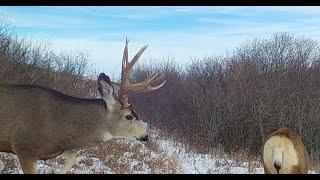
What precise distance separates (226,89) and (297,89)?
→ 1342 millimetres

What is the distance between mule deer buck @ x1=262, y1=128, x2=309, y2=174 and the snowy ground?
0.31 meters

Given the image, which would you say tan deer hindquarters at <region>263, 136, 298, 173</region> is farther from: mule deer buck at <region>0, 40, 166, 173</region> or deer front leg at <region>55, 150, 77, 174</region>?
deer front leg at <region>55, 150, 77, 174</region>

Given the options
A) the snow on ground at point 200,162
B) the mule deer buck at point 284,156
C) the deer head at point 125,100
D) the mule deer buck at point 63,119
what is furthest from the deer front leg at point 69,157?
the mule deer buck at point 284,156

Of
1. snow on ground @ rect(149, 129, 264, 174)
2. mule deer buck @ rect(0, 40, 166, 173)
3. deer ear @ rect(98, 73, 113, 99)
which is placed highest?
deer ear @ rect(98, 73, 113, 99)

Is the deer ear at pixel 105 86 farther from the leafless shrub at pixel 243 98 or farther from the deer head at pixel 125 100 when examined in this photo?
the leafless shrub at pixel 243 98

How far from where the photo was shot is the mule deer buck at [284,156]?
5523 millimetres

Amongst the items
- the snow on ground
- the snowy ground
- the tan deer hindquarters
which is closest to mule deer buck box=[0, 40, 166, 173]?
the snowy ground

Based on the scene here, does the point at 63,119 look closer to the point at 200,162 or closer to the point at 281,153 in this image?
the point at 200,162

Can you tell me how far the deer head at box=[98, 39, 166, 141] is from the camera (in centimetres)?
586

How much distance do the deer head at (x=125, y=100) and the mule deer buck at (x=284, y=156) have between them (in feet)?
4.58

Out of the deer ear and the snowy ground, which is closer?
the deer ear

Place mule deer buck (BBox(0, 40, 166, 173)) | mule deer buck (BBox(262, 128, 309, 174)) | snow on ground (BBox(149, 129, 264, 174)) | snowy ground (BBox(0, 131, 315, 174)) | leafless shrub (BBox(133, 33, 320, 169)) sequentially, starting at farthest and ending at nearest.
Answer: leafless shrub (BBox(133, 33, 320, 169)), snow on ground (BBox(149, 129, 264, 174)), snowy ground (BBox(0, 131, 315, 174)), mule deer buck (BBox(0, 40, 166, 173)), mule deer buck (BBox(262, 128, 309, 174))

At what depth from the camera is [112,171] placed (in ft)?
20.0

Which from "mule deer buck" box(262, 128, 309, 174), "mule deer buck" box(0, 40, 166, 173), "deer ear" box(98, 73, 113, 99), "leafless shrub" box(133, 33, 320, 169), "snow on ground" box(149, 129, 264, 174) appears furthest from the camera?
"leafless shrub" box(133, 33, 320, 169)
